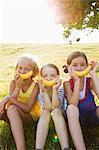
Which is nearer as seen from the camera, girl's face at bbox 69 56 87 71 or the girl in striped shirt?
the girl in striped shirt

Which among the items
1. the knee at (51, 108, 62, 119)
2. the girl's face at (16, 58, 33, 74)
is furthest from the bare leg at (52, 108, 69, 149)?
the girl's face at (16, 58, 33, 74)

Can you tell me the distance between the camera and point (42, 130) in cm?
452

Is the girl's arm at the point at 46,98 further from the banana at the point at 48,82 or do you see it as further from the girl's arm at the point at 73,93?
the girl's arm at the point at 73,93

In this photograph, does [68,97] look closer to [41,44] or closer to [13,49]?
[13,49]

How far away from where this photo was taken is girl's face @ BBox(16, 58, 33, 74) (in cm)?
501

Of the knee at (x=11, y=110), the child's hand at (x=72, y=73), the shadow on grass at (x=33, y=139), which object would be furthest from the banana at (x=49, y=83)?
the shadow on grass at (x=33, y=139)

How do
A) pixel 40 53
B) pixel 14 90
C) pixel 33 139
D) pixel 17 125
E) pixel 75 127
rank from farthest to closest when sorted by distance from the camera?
pixel 40 53 → pixel 33 139 → pixel 14 90 → pixel 17 125 → pixel 75 127

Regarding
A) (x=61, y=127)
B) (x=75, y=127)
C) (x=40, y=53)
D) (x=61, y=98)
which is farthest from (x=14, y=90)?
(x=40, y=53)

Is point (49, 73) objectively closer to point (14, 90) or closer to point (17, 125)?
point (14, 90)

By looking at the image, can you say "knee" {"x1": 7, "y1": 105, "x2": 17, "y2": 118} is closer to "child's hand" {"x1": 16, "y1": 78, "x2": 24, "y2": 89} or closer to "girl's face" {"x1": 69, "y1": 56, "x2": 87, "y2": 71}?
"child's hand" {"x1": 16, "y1": 78, "x2": 24, "y2": 89}

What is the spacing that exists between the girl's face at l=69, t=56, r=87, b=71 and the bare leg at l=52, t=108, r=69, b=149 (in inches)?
23.5

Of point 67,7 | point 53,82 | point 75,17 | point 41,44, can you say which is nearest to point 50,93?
point 53,82

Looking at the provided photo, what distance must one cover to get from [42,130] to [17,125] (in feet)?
1.08

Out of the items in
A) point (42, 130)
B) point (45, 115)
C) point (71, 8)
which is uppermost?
point (71, 8)
